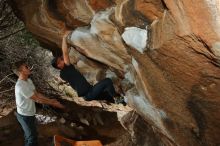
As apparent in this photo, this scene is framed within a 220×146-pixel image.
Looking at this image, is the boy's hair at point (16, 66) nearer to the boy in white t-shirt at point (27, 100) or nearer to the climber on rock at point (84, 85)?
the climber on rock at point (84, 85)

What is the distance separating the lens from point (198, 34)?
430 cm

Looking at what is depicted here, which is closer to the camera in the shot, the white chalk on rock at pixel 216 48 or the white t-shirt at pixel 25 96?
the white chalk on rock at pixel 216 48

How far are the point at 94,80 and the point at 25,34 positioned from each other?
387 cm

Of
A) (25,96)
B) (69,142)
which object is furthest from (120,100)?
(25,96)

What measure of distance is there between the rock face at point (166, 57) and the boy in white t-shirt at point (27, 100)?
1616 mm

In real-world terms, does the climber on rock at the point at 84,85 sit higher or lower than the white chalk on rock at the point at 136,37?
lower

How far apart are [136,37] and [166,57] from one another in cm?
80

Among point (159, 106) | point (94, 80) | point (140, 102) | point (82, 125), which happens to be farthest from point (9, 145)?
point (159, 106)

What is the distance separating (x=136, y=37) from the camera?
5.73 metres

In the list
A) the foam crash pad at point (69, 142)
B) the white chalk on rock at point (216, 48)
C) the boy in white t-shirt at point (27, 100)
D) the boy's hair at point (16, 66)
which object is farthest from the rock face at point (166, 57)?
Result: the boy's hair at point (16, 66)

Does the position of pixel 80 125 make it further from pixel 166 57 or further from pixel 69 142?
pixel 166 57

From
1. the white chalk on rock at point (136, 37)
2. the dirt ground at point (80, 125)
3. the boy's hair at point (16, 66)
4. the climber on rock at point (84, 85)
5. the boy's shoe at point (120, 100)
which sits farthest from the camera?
the boy's hair at point (16, 66)

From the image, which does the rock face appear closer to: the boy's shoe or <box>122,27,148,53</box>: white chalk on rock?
<box>122,27,148,53</box>: white chalk on rock

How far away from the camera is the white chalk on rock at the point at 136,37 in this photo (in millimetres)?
5539
